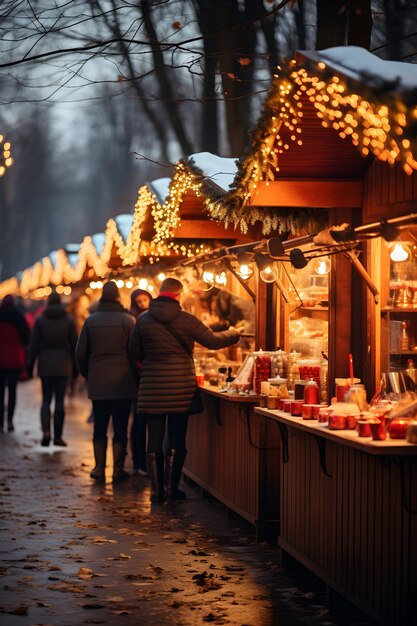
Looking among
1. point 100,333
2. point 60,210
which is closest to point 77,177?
point 60,210

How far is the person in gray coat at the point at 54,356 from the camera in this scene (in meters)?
18.7

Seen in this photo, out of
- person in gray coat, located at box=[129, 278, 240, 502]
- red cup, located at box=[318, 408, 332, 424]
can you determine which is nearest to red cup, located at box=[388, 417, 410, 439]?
red cup, located at box=[318, 408, 332, 424]

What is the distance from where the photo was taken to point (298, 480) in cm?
940

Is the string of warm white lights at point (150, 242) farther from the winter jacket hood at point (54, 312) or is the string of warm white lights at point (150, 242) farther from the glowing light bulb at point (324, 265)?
the glowing light bulb at point (324, 265)

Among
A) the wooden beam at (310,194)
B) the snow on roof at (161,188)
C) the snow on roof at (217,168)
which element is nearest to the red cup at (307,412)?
the wooden beam at (310,194)

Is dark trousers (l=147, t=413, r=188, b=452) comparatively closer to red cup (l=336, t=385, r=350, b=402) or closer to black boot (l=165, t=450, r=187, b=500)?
black boot (l=165, t=450, r=187, b=500)

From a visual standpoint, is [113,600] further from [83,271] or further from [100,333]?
[83,271]

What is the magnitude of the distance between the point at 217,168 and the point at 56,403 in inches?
267

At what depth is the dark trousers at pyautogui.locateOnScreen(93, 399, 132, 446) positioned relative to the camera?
14844 mm

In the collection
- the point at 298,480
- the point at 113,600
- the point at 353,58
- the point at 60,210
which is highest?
the point at 60,210

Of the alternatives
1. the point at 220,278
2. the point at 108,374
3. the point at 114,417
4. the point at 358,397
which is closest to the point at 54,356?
the point at 114,417

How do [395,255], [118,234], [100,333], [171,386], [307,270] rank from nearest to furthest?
1. [395,255]
2. [307,270]
3. [171,386]
4. [100,333]
5. [118,234]

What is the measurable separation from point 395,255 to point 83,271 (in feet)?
56.5

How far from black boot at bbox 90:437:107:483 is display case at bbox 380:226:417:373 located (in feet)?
18.7
